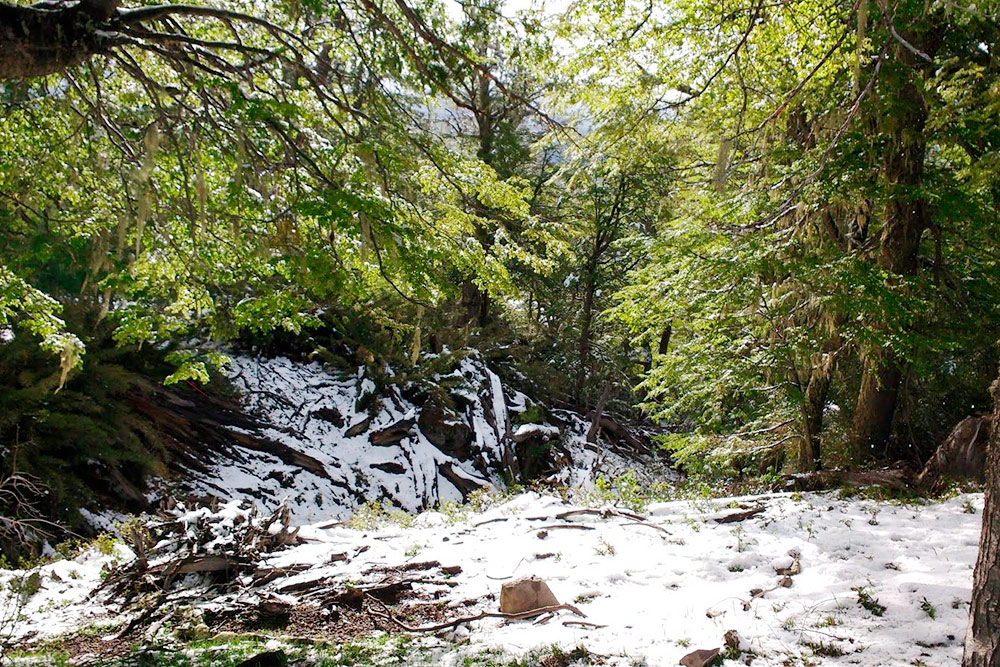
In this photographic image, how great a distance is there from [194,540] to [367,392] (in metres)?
6.84

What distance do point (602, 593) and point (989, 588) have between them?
7.56 ft

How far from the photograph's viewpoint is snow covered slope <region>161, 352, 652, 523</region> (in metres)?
9.89

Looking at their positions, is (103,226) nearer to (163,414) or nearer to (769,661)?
(163,414)

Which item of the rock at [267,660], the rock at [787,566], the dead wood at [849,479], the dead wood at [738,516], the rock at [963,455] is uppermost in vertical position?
the rock at [963,455]

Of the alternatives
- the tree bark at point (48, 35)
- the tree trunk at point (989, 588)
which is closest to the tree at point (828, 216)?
the tree trunk at point (989, 588)

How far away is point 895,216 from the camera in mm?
6645

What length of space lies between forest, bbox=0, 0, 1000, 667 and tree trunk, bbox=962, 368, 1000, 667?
0.01 metres

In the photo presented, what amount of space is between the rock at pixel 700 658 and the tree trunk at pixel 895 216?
14.1 feet

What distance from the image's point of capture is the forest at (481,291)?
12.1ft

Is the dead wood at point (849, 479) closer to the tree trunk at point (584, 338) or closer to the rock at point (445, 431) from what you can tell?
the rock at point (445, 431)

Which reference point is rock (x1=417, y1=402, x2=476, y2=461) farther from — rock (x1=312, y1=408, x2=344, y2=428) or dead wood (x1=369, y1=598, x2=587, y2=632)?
dead wood (x1=369, y1=598, x2=587, y2=632)

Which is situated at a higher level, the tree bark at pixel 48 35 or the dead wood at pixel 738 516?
the tree bark at pixel 48 35

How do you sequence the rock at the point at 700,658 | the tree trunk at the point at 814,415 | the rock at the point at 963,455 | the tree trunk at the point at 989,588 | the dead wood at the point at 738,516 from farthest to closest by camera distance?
the tree trunk at the point at 814,415 → the rock at the point at 963,455 → the dead wood at the point at 738,516 → the rock at the point at 700,658 → the tree trunk at the point at 989,588

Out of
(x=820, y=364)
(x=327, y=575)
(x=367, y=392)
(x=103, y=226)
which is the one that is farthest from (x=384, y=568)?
(x=367, y=392)
